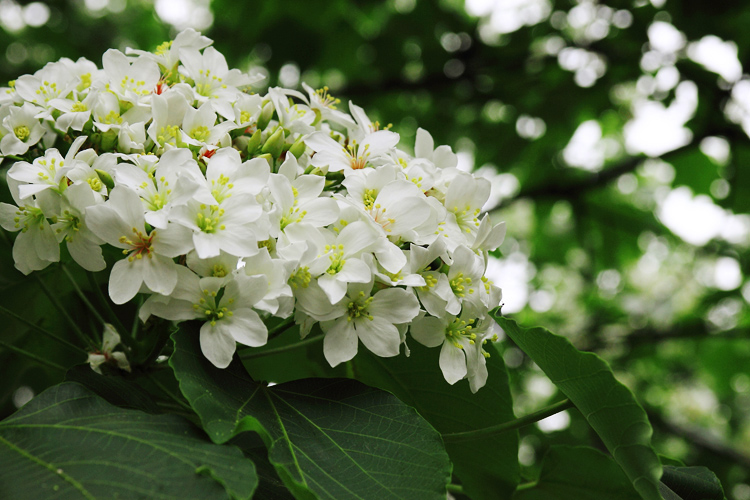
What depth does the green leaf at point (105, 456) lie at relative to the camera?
0.65 metres

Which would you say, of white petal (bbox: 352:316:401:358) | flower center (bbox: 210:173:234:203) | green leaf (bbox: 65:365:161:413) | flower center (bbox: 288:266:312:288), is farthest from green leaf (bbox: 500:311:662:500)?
green leaf (bbox: 65:365:161:413)

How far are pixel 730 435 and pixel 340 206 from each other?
6324 millimetres

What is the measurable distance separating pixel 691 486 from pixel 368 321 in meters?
0.55

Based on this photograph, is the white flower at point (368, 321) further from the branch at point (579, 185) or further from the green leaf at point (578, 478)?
the branch at point (579, 185)

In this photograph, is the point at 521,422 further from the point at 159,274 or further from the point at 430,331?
the point at 159,274

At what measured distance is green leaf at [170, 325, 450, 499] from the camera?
73 cm

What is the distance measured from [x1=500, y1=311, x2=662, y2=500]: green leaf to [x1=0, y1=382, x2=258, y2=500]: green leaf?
427mm

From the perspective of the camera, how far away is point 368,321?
853 millimetres

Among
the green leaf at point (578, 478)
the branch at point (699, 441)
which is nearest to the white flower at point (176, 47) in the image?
the green leaf at point (578, 478)

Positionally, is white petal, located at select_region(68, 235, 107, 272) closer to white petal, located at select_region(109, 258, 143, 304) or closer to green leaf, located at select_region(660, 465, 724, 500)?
white petal, located at select_region(109, 258, 143, 304)

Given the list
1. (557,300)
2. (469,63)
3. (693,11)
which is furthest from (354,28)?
(557,300)

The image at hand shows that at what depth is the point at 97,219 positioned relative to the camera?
0.78 metres

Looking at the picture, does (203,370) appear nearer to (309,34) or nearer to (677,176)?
(309,34)

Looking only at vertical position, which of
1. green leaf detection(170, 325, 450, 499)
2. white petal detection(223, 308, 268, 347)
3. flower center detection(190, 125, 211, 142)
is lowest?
green leaf detection(170, 325, 450, 499)
